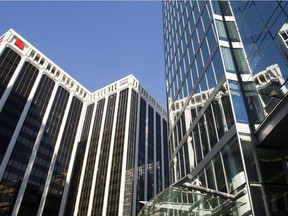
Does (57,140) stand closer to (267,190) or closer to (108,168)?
(108,168)

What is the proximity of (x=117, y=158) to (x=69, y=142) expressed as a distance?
21.6 m

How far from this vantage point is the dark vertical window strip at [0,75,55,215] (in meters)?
60.6

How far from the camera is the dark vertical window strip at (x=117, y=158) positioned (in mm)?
68706

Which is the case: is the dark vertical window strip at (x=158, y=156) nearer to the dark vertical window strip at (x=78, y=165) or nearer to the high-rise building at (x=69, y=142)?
the high-rise building at (x=69, y=142)

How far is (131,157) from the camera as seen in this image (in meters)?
76.8

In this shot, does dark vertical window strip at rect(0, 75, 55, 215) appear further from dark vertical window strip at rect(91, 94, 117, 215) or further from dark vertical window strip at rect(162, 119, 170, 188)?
dark vertical window strip at rect(162, 119, 170, 188)

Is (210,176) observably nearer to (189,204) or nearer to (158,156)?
(189,204)

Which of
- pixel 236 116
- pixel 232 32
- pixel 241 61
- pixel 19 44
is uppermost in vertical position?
pixel 19 44

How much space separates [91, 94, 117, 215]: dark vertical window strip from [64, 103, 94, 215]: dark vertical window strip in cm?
896

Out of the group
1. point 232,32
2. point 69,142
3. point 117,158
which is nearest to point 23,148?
point 69,142

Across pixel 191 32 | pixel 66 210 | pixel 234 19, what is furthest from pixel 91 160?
pixel 234 19

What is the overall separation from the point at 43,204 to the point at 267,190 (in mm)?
70401

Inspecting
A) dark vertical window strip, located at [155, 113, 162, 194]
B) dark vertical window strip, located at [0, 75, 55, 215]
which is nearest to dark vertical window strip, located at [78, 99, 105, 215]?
dark vertical window strip, located at [0, 75, 55, 215]

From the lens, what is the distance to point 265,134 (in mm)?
12188
